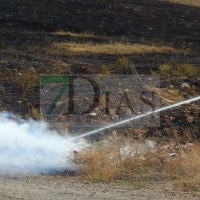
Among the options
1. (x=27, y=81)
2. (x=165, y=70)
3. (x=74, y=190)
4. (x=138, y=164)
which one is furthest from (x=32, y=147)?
(x=165, y=70)

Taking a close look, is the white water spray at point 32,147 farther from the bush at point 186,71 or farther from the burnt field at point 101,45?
the bush at point 186,71

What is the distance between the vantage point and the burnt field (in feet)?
48.0

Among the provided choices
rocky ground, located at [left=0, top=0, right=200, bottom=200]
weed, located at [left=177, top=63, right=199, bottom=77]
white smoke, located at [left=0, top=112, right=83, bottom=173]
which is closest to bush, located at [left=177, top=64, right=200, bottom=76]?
weed, located at [left=177, top=63, right=199, bottom=77]

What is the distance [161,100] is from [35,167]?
6135 mm

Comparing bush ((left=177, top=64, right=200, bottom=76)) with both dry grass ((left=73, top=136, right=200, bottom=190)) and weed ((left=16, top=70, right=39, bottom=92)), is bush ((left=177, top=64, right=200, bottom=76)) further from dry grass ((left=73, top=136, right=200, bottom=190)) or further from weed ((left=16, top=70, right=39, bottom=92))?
dry grass ((left=73, top=136, right=200, bottom=190))

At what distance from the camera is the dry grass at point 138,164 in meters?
8.77

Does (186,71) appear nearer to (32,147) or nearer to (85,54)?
(85,54)

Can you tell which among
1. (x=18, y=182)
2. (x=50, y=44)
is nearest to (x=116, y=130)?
(x=18, y=182)

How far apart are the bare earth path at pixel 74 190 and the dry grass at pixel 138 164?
0.34 meters

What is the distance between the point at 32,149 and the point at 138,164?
1.93 m

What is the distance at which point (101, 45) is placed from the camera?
1035 inches

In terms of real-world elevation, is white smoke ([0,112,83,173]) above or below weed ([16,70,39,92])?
above

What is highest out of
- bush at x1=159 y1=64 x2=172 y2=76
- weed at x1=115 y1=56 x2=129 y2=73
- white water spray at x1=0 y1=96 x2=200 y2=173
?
white water spray at x1=0 y1=96 x2=200 y2=173

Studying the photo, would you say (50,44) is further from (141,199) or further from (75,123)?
(141,199)
